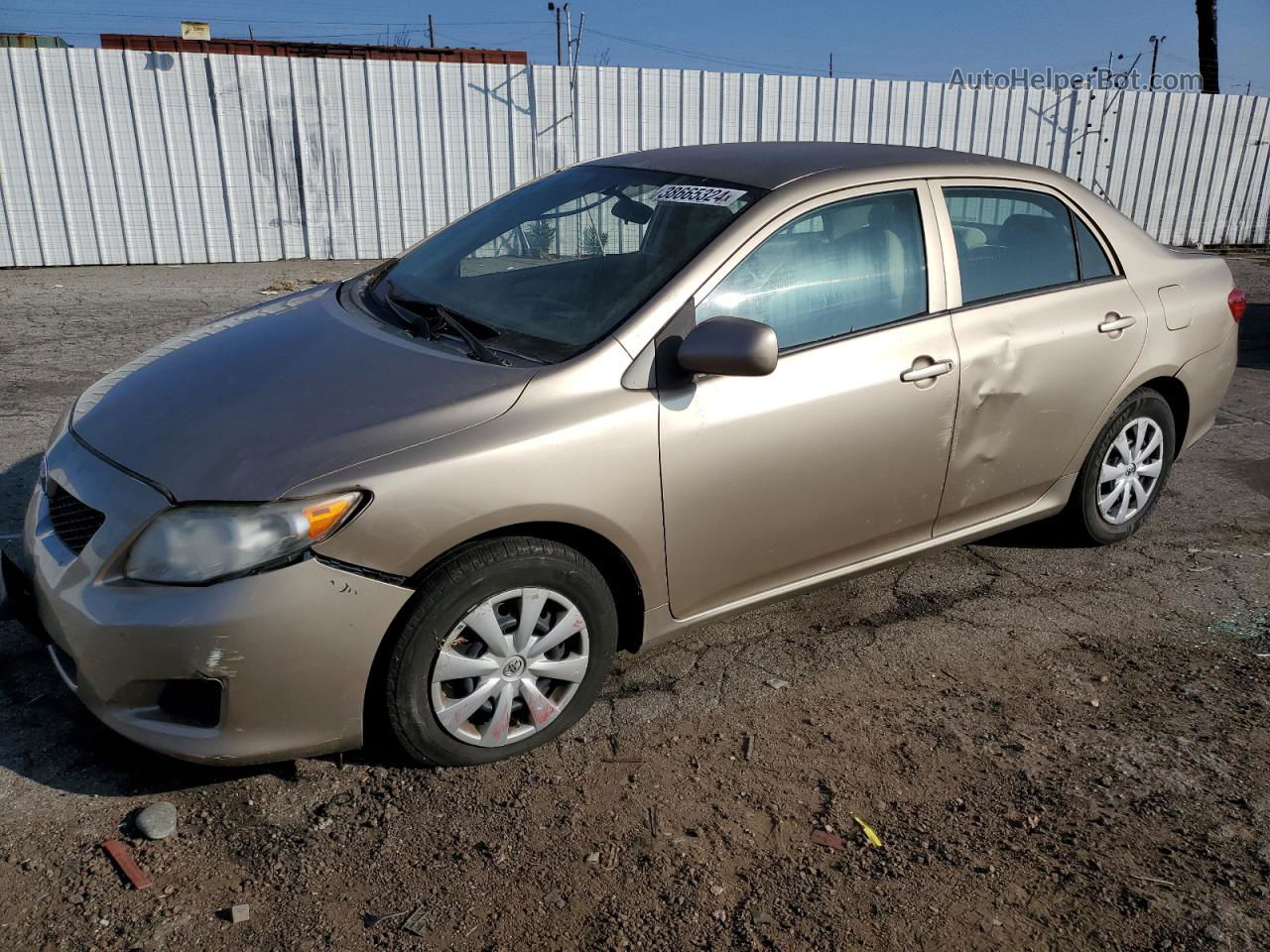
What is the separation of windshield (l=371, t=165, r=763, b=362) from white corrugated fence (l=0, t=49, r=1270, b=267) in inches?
370

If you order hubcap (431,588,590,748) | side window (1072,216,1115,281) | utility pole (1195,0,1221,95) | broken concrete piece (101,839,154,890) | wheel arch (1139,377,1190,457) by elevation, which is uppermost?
utility pole (1195,0,1221,95)

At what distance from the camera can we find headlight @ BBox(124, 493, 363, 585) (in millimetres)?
2375

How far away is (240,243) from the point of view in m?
12.4

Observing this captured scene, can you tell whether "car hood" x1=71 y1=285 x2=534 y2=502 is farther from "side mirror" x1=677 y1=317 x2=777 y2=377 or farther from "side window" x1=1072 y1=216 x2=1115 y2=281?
"side window" x1=1072 y1=216 x2=1115 y2=281

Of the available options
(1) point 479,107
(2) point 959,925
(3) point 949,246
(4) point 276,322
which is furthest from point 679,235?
(1) point 479,107

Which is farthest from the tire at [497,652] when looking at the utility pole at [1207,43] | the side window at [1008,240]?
the utility pole at [1207,43]

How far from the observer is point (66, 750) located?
2848 mm

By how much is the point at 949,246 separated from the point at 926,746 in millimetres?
1764

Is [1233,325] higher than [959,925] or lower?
higher

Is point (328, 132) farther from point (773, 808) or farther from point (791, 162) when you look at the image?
point (773, 808)

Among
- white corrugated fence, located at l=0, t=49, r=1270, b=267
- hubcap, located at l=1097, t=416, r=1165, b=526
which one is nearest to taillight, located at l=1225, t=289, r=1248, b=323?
hubcap, located at l=1097, t=416, r=1165, b=526

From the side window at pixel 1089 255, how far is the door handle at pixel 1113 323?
0.19m

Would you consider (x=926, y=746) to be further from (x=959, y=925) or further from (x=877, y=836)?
(x=959, y=925)

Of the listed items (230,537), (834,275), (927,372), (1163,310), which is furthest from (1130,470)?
(230,537)
